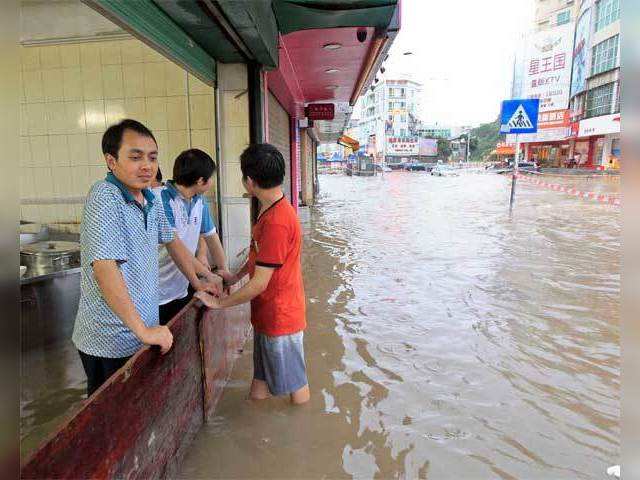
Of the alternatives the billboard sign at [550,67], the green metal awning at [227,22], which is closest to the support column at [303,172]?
the green metal awning at [227,22]

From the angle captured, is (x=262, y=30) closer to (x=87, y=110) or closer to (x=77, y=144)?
(x=87, y=110)

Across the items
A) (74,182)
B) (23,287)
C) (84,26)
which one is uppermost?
(84,26)

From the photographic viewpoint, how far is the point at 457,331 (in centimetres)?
482

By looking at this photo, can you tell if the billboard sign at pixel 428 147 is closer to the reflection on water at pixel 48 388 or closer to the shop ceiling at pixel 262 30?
the shop ceiling at pixel 262 30

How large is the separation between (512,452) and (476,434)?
24 cm

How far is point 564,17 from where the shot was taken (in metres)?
57.7

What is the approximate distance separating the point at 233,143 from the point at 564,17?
67212 millimetres

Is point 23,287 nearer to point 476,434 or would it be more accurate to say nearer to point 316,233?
point 476,434

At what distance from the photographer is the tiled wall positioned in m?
5.11

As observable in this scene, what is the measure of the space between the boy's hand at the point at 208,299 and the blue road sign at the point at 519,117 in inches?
430

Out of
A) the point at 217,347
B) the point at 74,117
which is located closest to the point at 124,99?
the point at 74,117

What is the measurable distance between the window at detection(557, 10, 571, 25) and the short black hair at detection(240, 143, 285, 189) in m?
67.5

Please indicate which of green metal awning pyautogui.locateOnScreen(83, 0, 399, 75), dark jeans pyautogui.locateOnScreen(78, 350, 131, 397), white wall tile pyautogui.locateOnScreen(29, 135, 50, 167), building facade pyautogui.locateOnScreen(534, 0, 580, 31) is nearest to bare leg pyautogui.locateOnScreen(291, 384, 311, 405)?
dark jeans pyautogui.locateOnScreen(78, 350, 131, 397)


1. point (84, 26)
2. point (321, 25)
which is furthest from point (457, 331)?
point (84, 26)
